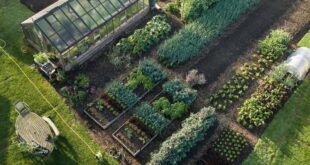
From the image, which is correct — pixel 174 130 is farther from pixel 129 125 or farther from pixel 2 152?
pixel 2 152

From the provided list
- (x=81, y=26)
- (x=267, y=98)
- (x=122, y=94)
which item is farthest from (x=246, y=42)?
(x=81, y=26)

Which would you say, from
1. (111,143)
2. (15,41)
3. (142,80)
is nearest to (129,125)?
(111,143)

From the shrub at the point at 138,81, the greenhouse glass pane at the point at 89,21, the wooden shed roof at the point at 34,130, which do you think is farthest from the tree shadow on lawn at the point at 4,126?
the shrub at the point at 138,81

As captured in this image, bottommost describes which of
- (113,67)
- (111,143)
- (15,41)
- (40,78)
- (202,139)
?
(202,139)

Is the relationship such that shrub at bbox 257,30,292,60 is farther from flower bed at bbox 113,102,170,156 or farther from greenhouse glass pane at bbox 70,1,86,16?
greenhouse glass pane at bbox 70,1,86,16

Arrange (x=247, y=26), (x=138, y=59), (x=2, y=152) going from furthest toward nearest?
1. (x=247, y=26)
2. (x=138, y=59)
3. (x=2, y=152)

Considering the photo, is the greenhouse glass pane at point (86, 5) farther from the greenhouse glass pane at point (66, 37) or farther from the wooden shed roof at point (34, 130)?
the wooden shed roof at point (34, 130)

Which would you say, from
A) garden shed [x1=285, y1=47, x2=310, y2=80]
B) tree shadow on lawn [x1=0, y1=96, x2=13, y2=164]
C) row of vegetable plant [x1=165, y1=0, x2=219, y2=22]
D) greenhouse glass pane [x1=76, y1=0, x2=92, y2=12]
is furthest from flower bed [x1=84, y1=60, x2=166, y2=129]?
garden shed [x1=285, y1=47, x2=310, y2=80]
